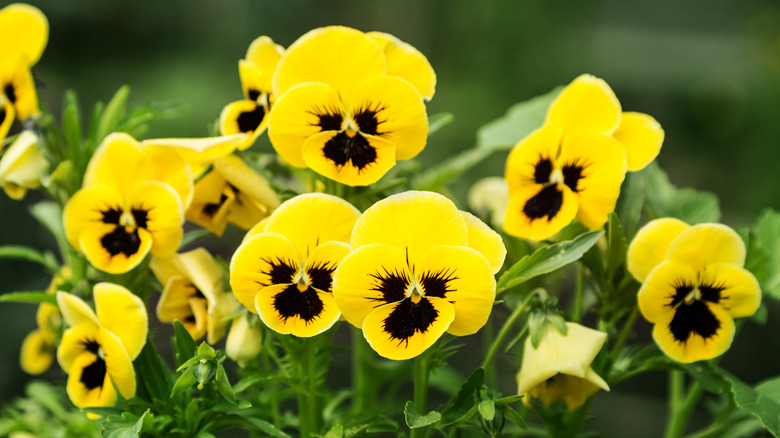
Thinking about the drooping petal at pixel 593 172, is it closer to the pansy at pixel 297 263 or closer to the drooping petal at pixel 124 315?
the pansy at pixel 297 263

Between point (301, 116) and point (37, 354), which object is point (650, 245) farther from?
point (37, 354)

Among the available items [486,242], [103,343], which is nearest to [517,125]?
[486,242]

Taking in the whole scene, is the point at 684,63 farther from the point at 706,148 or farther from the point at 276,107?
the point at 276,107

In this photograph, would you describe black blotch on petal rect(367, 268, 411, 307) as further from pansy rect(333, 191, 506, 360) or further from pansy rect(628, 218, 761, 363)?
pansy rect(628, 218, 761, 363)

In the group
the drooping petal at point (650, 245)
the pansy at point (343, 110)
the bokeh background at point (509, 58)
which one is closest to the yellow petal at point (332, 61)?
the pansy at point (343, 110)

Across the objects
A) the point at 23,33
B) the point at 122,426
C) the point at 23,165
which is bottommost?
the point at 122,426

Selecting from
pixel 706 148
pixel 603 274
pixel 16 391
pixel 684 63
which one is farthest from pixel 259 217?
pixel 684 63
